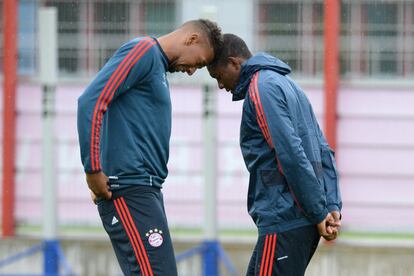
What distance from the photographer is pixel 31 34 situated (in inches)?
396

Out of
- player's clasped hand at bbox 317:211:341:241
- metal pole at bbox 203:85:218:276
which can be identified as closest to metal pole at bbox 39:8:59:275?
metal pole at bbox 203:85:218:276

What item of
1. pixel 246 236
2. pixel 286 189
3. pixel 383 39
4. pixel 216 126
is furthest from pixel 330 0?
pixel 286 189

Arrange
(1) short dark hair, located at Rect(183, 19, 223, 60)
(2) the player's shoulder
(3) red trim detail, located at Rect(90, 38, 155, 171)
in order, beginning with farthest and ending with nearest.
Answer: (1) short dark hair, located at Rect(183, 19, 223, 60), (2) the player's shoulder, (3) red trim detail, located at Rect(90, 38, 155, 171)

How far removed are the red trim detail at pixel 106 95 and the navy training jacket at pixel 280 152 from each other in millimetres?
589

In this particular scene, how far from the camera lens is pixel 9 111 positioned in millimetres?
9758

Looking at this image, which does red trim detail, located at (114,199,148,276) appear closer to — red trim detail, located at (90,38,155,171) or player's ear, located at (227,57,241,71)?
red trim detail, located at (90,38,155,171)

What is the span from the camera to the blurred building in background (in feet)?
31.3

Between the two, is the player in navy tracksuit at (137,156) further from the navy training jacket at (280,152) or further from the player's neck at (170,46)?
the navy training jacket at (280,152)

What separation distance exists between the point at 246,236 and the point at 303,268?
4159 mm

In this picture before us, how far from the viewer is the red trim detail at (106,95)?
512 cm

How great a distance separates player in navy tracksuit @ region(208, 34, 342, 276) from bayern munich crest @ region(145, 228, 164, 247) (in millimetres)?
494

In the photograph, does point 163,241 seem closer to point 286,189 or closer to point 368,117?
point 286,189

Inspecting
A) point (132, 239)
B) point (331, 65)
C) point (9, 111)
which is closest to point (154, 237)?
point (132, 239)

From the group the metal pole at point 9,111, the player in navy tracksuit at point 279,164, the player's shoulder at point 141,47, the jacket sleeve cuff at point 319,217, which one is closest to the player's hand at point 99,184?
the player's shoulder at point 141,47
